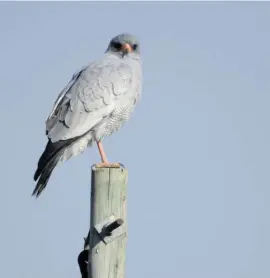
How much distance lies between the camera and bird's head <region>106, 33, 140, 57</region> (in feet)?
35.8

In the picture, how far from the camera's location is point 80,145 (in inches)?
380

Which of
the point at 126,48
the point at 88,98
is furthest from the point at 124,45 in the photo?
the point at 88,98

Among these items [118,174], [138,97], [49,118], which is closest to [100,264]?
[118,174]

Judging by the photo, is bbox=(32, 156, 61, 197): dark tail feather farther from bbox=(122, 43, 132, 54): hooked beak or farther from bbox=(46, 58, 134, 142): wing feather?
bbox=(122, 43, 132, 54): hooked beak

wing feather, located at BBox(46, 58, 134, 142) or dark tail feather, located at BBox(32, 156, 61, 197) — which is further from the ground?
wing feather, located at BBox(46, 58, 134, 142)

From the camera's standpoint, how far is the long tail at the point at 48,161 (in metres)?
8.37

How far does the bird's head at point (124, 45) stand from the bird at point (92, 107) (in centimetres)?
34

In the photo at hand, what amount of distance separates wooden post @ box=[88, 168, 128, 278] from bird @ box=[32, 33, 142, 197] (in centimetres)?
216

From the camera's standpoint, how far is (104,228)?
652 centimetres

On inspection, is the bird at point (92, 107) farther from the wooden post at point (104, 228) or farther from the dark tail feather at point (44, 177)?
the wooden post at point (104, 228)

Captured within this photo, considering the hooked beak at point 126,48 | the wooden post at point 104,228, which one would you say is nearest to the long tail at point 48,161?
the wooden post at point 104,228

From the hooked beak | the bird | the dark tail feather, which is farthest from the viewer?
the hooked beak

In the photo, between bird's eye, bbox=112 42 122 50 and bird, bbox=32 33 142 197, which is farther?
bird's eye, bbox=112 42 122 50

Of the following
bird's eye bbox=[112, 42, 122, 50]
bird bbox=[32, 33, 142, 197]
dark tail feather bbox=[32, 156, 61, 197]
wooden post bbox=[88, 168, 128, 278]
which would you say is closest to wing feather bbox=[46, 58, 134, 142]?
bird bbox=[32, 33, 142, 197]
